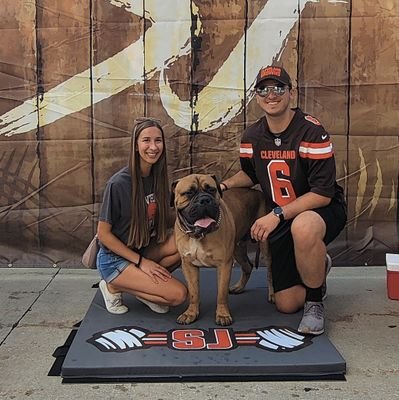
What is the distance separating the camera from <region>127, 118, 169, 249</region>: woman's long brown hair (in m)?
3.60

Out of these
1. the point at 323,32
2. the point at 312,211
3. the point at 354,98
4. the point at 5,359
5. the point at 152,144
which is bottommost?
the point at 5,359

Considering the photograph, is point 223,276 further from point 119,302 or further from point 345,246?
point 345,246

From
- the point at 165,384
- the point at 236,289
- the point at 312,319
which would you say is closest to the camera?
the point at 165,384

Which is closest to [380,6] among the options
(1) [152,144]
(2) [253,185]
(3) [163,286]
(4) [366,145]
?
(4) [366,145]

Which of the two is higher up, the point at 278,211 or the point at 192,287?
the point at 278,211

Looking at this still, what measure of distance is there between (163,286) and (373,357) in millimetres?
1255

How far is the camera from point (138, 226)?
366 centimetres

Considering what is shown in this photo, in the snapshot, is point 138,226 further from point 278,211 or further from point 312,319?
point 312,319

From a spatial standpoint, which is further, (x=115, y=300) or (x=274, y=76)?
(x=115, y=300)

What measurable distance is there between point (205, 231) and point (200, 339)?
1.93ft

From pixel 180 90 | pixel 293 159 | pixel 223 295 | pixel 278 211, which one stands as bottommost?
pixel 223 295

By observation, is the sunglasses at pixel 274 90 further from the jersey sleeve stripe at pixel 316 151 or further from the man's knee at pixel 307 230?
the man's knee at pixel 307 230

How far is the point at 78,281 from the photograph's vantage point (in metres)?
4.61

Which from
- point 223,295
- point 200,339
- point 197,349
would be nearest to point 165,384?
point 197,349
